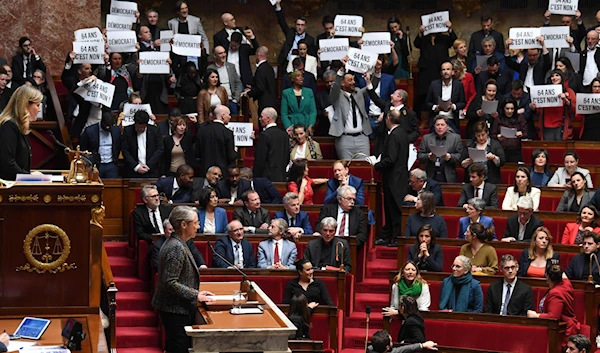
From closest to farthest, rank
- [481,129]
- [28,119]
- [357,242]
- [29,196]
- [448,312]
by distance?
1. [29,196]
2. [28,119]
3. [448,312]
4. [357,242]
5. [481,129]

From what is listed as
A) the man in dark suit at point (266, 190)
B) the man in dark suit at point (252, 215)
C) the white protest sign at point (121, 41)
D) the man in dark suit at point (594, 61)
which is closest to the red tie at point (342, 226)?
the man in dark suit at point (252, 215)

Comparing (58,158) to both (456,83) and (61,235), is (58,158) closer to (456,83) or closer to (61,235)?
(456,83)

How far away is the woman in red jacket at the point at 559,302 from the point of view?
764cm

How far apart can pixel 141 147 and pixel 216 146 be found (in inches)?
27.3

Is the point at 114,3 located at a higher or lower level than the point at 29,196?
higher

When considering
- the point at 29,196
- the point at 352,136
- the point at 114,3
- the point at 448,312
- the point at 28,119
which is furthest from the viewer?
the point at 114,3

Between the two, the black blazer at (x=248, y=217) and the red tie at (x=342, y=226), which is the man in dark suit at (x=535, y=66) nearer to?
the red tie at (x=342, y=226)

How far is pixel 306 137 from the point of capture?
1030 centimetres

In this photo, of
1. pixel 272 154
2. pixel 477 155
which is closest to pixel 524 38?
pixel 477 155

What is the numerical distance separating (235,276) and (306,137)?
2.61m

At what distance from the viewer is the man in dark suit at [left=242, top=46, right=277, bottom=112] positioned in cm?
1118

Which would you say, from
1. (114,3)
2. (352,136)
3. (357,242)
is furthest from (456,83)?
(114,3)

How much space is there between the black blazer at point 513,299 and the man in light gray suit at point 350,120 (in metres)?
2.90

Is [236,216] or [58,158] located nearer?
[236,216]
